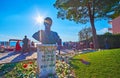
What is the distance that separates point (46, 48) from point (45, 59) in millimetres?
394

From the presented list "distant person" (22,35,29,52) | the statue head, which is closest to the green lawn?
the statue head

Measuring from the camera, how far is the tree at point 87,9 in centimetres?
2742

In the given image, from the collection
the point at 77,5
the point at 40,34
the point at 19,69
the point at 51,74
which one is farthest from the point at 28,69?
the point at 77,5

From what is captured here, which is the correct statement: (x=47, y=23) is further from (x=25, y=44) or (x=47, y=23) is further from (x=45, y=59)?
(x=25, y=44)

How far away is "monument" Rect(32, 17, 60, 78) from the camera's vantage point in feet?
25.0

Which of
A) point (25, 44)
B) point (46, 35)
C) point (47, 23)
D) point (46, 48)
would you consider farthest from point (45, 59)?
point (25, 44)

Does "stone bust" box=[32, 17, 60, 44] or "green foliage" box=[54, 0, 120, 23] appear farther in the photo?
"green foliage" box=[54, 0, 120, 23]

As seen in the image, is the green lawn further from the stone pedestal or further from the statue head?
the statue head

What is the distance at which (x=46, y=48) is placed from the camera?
787cm

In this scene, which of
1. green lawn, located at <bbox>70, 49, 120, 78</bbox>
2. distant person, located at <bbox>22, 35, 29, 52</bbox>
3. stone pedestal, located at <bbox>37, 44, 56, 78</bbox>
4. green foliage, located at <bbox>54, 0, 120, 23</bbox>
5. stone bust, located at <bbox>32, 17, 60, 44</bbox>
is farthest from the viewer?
green foliage, located at <bbox>54, 0, 120, 23</bbox>

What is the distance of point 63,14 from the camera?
98.5 feet

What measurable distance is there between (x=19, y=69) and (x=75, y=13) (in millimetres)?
20227

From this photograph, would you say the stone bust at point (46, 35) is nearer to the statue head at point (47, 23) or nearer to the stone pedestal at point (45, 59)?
the statue head at point (47, 23)

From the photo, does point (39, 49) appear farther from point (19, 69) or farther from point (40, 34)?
point (19, 69)
